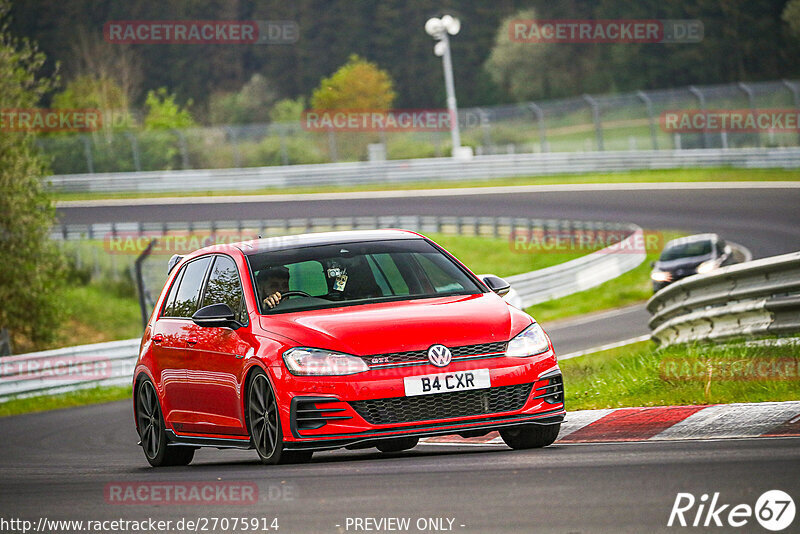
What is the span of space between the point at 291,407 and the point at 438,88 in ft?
341

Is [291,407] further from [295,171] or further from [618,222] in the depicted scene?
[295,171]

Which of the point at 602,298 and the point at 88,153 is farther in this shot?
the point at 88,153

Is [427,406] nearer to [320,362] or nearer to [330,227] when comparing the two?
[320,362]

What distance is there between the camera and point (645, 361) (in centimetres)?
1214

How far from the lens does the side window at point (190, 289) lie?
380 inches

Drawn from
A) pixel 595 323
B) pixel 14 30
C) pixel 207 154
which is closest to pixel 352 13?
pixel 14 30

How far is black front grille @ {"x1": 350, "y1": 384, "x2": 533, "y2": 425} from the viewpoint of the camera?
25.4 ft

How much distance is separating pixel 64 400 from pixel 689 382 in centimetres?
1458

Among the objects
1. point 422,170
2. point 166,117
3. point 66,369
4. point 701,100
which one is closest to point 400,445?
point 66,369

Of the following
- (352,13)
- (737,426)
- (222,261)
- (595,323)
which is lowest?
(595,323)

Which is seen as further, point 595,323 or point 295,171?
point 295,171

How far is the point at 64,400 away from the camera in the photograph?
2225 centimetres

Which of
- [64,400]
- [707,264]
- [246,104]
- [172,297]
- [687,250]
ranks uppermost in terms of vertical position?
[246,104]

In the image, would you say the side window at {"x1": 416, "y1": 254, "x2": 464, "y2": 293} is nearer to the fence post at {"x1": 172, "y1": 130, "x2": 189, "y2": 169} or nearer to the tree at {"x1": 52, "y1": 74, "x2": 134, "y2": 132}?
the fence post at {"x1": 172, "y1": 130, "x2": 189, "y2": 169}
